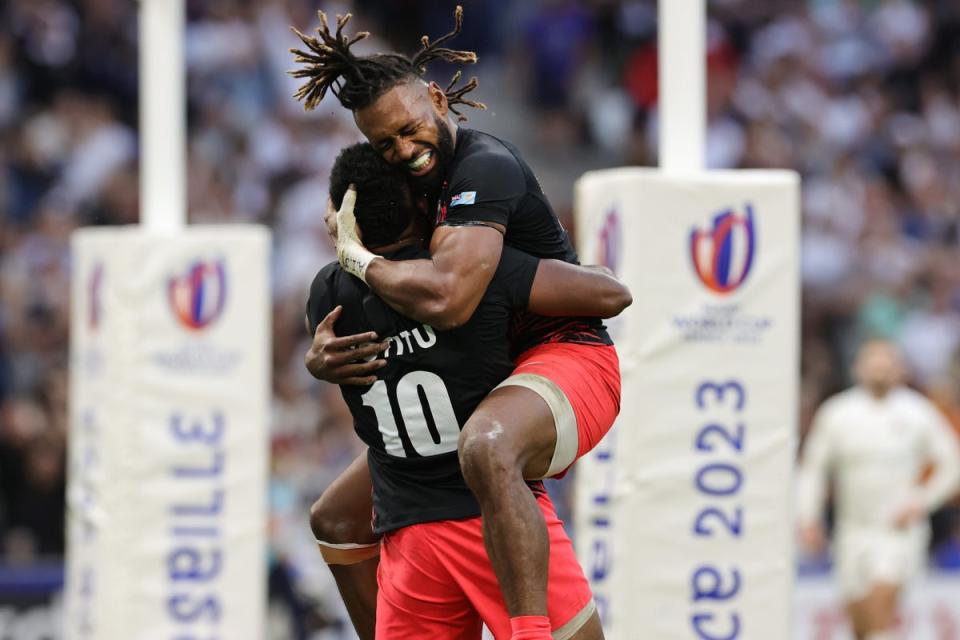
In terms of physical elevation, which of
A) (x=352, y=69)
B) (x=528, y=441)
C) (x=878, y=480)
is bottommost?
(x=878, y=480)

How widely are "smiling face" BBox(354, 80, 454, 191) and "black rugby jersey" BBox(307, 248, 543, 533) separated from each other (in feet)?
0.83

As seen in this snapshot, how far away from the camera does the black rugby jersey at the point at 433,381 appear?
4.72 meters

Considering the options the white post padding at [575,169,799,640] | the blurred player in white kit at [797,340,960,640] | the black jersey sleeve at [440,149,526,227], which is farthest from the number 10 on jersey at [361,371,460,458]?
the blurred player in white kit at [797,340,960,640]

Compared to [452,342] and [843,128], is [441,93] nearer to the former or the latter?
[452,342]

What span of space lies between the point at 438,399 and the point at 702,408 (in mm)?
1747

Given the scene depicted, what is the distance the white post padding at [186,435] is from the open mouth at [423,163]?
3490 mm

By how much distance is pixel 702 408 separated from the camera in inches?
243

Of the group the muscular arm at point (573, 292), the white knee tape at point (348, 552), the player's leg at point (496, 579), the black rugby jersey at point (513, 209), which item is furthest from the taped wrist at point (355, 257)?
the white knee tape at point (348, 552)

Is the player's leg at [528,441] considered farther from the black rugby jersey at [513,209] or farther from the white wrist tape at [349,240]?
the white wrist tape at [349,240]

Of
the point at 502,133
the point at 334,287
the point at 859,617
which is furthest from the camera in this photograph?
the point at 502,133

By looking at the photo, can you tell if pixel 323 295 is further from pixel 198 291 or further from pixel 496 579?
pixel 198 291

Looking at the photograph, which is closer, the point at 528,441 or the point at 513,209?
the point at 528,441

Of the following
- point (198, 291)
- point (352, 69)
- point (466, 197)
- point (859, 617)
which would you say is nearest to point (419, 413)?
point (466, 197)

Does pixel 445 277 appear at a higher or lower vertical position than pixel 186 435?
higher
